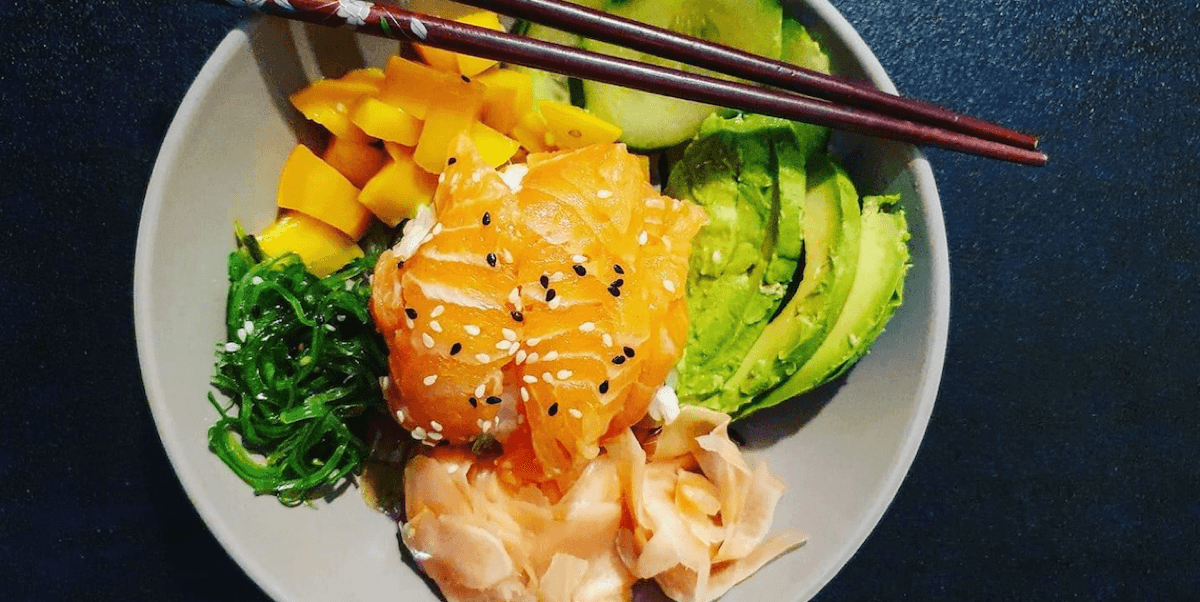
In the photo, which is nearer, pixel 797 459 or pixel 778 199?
pixel 778 199

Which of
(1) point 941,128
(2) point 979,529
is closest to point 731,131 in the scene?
(1) point 941,128

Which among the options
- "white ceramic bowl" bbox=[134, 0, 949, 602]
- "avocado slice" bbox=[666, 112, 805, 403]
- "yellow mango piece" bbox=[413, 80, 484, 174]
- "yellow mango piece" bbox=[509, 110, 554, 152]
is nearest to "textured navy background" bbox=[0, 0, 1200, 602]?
"white ceramic bowl" bbox=[134, 0, 949, 602]

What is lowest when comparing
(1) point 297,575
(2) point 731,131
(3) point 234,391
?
(1) point 297,575

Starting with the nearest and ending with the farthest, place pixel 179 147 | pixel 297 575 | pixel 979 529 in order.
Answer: pixel 179 147 < pixel 297 575 < pixel 979 529

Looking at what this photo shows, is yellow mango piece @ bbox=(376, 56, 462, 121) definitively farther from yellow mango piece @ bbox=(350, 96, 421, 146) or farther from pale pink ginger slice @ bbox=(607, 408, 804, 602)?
pale pink ginger slice @ bbox=(607, 408, 804, 602)

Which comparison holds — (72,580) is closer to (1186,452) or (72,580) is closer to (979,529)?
(979,529)

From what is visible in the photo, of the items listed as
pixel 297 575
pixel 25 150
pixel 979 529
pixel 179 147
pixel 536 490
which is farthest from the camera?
pixel 979 529

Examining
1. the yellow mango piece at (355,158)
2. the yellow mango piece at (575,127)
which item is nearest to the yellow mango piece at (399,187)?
the yellow mango piece at (355,158)
